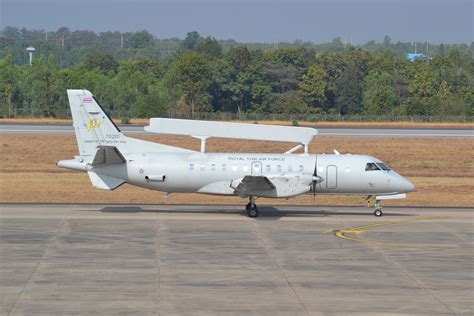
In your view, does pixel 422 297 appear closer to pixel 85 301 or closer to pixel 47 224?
pixel 85 301

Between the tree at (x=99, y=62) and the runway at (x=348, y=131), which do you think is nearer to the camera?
the runway at (x=348, y=131)

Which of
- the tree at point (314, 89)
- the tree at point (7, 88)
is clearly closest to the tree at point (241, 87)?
the tree at point (314, 89)

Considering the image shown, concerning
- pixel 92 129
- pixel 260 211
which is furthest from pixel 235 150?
pixel 92 129

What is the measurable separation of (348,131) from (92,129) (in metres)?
Result: 54.2

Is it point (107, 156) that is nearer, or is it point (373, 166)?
point (107, 156)

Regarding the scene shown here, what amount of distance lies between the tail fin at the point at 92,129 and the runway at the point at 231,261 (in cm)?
299

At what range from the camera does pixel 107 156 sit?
37781mm

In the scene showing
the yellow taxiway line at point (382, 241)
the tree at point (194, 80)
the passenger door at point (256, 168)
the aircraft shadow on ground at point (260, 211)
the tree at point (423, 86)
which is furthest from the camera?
the tree at point (423, 86)

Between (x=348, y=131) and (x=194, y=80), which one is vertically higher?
(x=194, y=80)

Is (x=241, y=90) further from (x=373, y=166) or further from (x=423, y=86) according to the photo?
(x=373, y=166)

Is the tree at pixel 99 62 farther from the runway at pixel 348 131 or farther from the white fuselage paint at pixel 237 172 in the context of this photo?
the white fuselage paint at pixel 237 172

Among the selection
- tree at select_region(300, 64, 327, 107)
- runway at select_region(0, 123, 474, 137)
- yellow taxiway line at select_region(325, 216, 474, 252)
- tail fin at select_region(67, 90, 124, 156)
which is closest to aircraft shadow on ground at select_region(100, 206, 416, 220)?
yellow taxiway line at select_region(325, 216, 474, 252)

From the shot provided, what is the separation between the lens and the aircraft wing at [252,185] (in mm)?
37094

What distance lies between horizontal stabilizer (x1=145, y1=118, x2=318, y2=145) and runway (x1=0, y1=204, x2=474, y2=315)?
143 inches
